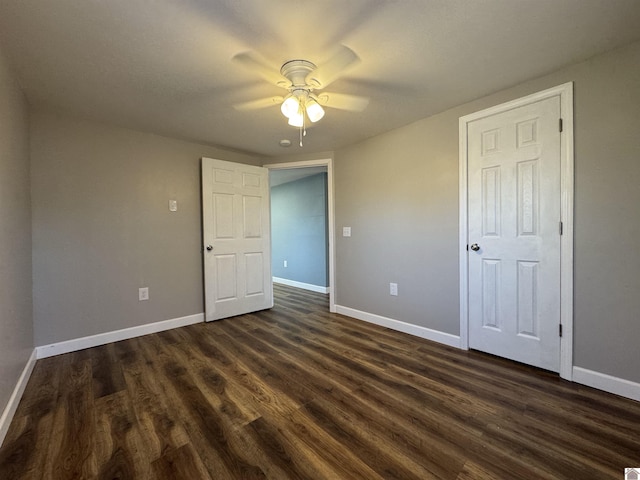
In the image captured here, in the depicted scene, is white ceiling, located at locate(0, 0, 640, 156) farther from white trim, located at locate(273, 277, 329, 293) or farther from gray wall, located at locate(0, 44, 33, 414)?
white trim, located at locate(273, 277, 329, 293)

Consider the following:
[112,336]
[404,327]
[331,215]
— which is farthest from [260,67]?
[112,336]

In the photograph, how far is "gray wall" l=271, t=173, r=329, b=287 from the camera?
4910 millimetres

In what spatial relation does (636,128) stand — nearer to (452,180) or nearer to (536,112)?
(536,112)

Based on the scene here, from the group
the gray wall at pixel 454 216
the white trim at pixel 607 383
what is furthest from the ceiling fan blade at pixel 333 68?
the white trim at pixel 607 383

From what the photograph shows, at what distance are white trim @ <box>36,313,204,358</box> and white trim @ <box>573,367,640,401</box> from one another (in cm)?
343

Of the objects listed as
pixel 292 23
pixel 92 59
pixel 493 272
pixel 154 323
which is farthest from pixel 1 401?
pixel 493 272

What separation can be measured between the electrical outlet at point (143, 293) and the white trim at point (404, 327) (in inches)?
85.9

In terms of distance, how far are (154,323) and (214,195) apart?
154cm

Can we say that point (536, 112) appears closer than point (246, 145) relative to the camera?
Yes

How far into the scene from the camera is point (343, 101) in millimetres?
2244

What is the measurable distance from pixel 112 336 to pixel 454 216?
3412mm

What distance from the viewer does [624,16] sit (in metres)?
1.41

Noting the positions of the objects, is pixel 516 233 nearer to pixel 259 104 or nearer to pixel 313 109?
pixel 313 109

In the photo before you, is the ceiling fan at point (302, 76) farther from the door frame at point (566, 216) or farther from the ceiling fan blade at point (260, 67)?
the door frame at point (566, 216)
